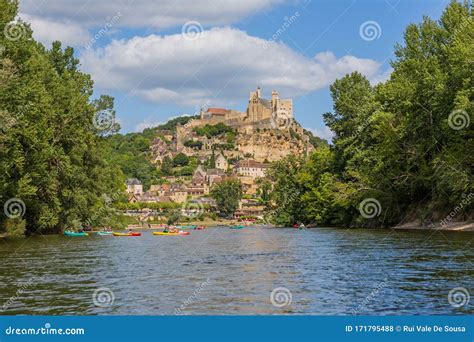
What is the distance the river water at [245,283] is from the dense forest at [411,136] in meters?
18.5

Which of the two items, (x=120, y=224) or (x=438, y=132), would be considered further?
(x=120, y=224)

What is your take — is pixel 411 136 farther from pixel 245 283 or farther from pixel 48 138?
pixel 245 283

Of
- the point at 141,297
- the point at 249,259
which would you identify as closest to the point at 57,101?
the point at 249,259

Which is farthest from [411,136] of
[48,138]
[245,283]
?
[245,283]

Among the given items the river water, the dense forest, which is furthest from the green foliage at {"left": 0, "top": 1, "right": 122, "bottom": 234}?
the dense forest

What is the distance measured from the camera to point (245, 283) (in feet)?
77.9

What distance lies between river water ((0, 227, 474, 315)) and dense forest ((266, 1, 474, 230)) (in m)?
18.5

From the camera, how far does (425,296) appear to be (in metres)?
19.7

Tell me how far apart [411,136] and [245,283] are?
144 feet

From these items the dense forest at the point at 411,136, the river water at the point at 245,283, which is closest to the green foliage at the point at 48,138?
the river water at the point at 245,283

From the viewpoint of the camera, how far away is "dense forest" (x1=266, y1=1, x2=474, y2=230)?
53000 millimetres

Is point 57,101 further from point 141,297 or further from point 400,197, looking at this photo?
point 141,297

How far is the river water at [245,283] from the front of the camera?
60.5 feet

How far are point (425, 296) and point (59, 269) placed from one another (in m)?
15.9
